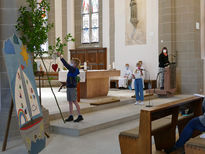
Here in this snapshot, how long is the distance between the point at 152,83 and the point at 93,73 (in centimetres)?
448

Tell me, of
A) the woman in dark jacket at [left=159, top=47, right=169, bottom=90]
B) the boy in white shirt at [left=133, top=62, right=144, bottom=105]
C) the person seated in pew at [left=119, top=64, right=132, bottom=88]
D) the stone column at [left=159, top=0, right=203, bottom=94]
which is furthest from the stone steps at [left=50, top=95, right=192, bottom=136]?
the person seated in pew at [left=119, top=64, right=132, bottom=88]

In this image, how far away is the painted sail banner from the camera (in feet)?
12.1

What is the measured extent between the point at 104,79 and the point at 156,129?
6.15 m

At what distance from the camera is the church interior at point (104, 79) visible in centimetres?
398

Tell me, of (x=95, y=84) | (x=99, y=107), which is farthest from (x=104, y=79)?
(x=99, y=107)

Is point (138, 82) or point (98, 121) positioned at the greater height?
point (138, 82)

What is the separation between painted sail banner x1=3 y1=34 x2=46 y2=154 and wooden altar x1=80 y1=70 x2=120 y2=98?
4977 millimetres

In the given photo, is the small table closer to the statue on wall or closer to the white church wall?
the white church wall

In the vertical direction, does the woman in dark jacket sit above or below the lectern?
above

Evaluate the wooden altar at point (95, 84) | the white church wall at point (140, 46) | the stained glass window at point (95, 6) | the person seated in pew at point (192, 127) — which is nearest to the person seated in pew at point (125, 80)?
the white church wall at point (140, 46)

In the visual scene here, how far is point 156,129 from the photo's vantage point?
13.8ft

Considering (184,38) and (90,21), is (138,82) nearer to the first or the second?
(184,38)

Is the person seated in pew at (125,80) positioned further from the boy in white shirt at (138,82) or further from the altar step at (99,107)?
the boy in white shirt at (138,82)

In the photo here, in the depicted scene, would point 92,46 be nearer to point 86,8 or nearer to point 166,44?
point 86,8
